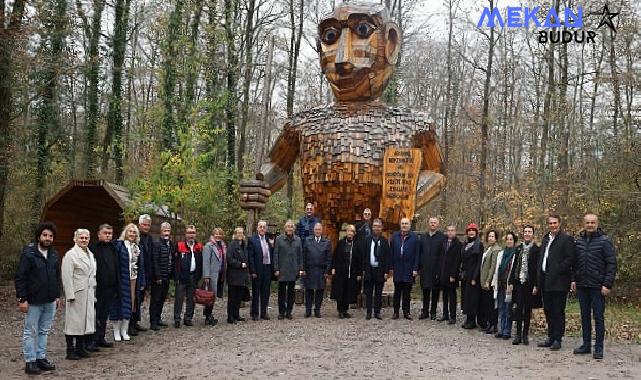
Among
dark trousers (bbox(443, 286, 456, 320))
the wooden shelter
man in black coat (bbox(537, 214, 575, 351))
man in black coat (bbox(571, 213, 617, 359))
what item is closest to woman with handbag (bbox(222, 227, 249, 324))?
dark trousers (bbox(443, 286, 456, 320))

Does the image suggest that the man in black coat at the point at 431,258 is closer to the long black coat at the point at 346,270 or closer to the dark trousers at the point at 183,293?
the long black coat at the point at 346,270

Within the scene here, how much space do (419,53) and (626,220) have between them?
45.4ft

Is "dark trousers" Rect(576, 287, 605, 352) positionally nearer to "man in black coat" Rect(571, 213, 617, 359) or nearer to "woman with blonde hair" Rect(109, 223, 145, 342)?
"man in black coat" Rect(571, 213, 617, 359)

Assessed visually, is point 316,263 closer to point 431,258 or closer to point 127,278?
point 431,258

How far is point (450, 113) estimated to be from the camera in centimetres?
2409

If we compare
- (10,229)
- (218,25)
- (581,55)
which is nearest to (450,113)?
(581,55)

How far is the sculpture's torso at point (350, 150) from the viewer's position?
338 inches

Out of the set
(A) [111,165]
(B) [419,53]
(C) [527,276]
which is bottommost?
(C) [527,276]

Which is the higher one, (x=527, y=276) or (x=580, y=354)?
(x=527, y=276)

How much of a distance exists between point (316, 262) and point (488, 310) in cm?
228

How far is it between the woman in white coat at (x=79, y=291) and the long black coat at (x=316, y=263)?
3.23 meters

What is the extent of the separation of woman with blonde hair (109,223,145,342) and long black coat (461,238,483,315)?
3963 millimetres

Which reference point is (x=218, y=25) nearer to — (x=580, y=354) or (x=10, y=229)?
(x=10, y=229)

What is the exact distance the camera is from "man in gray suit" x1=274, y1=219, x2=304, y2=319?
8195 millimetres
